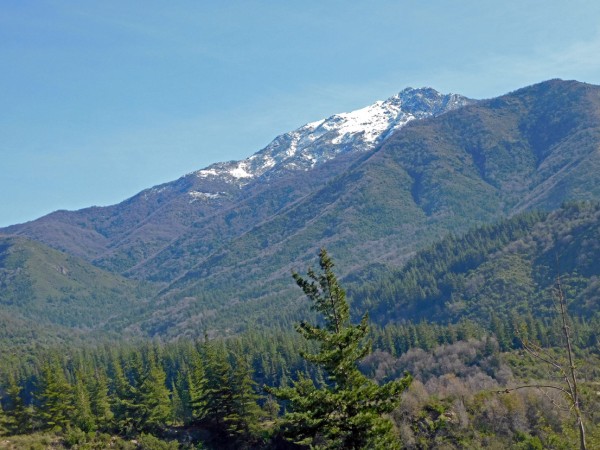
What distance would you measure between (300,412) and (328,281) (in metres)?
7.10

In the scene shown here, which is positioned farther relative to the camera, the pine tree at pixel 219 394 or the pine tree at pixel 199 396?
the pine tree at pixel 199 396

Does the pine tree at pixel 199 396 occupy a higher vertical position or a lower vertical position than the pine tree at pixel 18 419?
lower

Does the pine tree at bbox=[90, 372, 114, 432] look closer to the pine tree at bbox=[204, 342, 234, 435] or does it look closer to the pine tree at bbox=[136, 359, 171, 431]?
the pine tree at bbox=[136, 359, 171, 431]

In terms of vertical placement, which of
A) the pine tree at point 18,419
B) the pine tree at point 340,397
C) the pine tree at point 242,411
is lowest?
the pine tree at point 242,411

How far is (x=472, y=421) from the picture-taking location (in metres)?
66.5

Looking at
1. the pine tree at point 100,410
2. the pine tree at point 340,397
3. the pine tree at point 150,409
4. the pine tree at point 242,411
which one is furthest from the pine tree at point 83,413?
the pine tree at point 340,397

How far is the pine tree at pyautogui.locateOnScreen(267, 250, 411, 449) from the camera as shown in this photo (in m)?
28.7

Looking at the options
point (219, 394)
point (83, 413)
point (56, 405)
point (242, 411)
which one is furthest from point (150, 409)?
point (242, 411)

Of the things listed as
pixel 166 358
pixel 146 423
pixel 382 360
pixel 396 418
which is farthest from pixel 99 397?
pixel 166 358

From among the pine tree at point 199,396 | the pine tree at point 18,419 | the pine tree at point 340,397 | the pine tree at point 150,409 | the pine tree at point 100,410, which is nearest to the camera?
the pine tree at point 340,397

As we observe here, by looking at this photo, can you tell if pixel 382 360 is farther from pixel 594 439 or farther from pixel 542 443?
pixel 594 439

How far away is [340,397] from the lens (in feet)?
94.1

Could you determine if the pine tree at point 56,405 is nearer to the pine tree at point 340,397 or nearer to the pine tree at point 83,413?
the pine tree at point 83,413

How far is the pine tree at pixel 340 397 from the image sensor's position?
94.2ft
